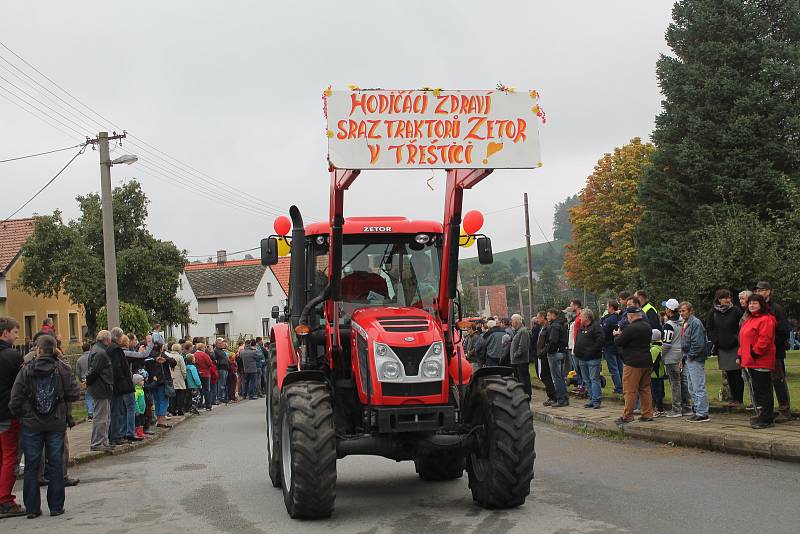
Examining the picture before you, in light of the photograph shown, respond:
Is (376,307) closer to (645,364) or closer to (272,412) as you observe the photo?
(272,412)

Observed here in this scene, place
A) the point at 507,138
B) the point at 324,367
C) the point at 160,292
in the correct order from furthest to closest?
the point at 160,292
the point at 324,367
the point at 507,138

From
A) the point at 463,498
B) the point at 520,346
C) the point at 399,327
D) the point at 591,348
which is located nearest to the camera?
the point at 399,327

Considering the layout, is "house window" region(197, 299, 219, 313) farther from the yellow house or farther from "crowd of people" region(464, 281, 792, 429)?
"crowd of people" region(464, 281, 792, 429)

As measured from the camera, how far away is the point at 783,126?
34219mm

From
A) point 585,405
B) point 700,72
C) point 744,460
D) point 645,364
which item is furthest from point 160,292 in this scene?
point 744,460

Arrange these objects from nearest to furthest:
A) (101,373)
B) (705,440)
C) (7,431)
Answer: (7,431)
(705,440)
(101,373)

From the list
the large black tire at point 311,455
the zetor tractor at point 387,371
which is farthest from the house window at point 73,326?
the large black tire at point 311,455

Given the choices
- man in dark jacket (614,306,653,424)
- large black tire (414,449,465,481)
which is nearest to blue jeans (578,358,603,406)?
man in dark jacket (614,306,653,424)

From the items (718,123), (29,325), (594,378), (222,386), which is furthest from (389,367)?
(29,325)

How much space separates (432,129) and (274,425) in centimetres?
379

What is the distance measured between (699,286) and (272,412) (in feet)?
34.5

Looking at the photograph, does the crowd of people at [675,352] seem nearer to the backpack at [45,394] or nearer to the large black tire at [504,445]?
the large black tire at [504,445]

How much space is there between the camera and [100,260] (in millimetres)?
40062

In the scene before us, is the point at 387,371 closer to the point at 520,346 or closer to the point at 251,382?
the point at 520,346
